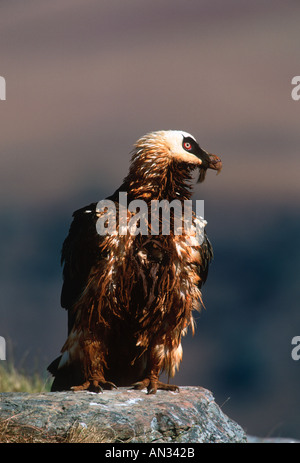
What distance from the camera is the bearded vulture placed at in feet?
26.0

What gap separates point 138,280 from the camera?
7.95 m

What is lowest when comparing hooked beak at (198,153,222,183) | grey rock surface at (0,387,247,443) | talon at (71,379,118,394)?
grey rock surface at (0,387,247,443)

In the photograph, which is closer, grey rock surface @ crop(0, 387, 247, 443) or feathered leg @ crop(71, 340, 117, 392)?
grey rock surface @ crop(0, 387, 247, 443)

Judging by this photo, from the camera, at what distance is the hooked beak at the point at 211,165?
8602 millimetres

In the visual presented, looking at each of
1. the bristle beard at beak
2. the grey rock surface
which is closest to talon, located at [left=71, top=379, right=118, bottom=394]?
the grey rock surface

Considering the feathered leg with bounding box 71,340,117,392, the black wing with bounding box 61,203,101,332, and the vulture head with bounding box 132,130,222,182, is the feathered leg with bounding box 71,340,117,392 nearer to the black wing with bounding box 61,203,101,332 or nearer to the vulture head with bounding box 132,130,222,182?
the black wing with bounding box 61,203,101,332

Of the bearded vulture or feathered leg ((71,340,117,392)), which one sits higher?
the bearded vulture

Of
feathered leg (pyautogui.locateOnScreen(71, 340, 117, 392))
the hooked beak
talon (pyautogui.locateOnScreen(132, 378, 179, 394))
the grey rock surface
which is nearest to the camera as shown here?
the grey rock surface

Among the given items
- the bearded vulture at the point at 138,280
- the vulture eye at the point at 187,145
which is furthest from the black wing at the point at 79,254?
the vulture eye at the point at 187,145

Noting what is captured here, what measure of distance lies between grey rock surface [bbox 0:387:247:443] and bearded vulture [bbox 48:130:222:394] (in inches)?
13.3

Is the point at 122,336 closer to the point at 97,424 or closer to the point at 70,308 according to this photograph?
the point at 70,308
